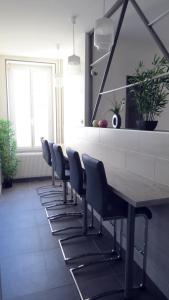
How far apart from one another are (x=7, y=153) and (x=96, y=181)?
323 centimetres

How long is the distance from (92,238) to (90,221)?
0.47 metres

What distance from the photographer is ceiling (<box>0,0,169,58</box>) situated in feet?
9.36

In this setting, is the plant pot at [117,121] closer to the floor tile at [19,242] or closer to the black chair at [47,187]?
the black chair at [47,187]

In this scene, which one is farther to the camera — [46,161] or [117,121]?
[46,161]

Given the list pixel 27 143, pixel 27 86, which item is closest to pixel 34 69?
pixel 27 86

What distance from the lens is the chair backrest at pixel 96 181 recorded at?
1774mm

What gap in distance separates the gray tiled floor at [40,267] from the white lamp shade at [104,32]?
2106 millimetres

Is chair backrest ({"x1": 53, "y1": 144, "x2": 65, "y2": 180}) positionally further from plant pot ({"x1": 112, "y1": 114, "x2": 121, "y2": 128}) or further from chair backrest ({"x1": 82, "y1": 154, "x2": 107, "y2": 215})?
chair backrest ({"x1": 82, "y1": 154, "x2": 107, "y2": 215})

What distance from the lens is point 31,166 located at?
17.0 ft

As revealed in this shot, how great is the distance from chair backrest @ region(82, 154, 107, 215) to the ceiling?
6.73 ft

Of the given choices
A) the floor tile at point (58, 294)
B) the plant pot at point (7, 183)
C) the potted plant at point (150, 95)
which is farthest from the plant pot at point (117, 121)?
the plant pot at point (7, 183)

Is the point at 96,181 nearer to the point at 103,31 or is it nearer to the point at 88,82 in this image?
the point at 103,31

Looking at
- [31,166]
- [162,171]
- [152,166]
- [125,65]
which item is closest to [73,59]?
[125,65]

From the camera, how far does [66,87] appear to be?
16.9ft
